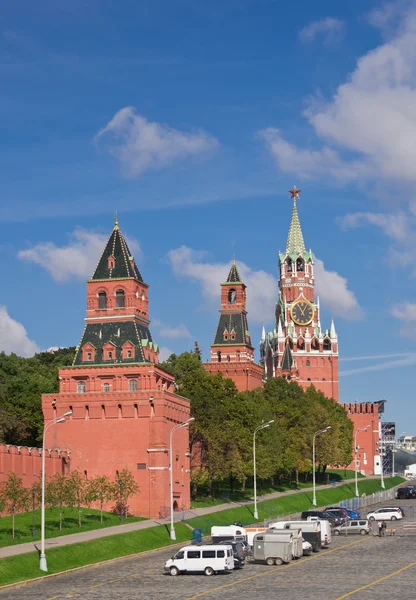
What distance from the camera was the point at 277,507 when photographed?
109 m

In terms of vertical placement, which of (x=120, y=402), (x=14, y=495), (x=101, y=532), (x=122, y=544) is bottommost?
(x=122, y=544)

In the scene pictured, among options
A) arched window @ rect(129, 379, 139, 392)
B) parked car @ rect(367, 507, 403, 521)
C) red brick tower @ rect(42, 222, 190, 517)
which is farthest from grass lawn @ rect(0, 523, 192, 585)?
parked car @ rect(367, 507, 403, 521)

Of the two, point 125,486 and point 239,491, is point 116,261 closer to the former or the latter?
point 125,486

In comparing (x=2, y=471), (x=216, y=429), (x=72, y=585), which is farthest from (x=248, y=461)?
(x=72, y=585)

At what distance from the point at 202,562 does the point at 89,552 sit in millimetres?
10051

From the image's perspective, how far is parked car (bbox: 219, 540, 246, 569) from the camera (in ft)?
214

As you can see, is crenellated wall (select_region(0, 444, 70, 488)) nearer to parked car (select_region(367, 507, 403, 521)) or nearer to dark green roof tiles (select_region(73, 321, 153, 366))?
dark green roof tiles (select_region(73, 321, 153, 366))

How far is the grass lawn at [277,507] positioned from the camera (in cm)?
9131

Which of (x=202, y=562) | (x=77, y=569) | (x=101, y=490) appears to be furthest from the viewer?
(x=101, y=490)

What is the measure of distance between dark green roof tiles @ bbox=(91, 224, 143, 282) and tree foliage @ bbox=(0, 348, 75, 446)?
33.3 ft

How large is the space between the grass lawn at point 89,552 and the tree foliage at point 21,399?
27.2 metres

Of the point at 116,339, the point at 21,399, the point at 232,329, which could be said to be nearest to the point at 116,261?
the point at 116,339

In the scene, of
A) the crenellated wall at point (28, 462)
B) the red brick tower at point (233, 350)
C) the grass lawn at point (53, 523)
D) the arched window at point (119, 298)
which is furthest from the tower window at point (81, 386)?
the red brick tower at point (233, 350)

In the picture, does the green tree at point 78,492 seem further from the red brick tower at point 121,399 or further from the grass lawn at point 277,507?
the grass lawn at point 277,507
